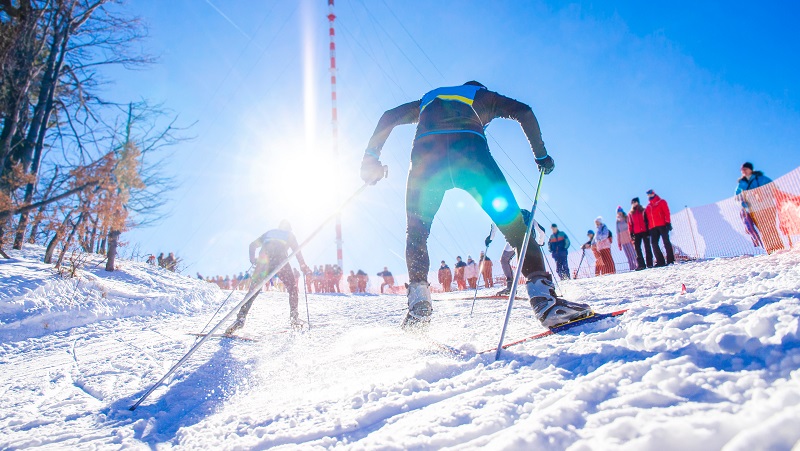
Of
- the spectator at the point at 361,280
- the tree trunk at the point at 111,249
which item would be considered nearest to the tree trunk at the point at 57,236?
the tree trunk at the point at 111,249

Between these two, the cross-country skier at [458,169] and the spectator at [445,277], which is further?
the spectator at [445,277]

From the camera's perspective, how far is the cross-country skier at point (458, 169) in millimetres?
2316

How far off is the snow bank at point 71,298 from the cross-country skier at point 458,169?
5.92 m

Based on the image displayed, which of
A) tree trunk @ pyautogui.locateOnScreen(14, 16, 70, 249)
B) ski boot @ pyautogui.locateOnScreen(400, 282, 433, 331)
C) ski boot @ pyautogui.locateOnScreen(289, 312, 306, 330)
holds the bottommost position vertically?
ski boot @ pyautogui.locateOnScreen(289, 312, 306, 330)

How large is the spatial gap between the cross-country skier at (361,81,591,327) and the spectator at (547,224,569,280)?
8.00m

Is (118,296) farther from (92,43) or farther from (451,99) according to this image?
(92,43)

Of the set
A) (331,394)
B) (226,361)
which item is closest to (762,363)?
(331,394)

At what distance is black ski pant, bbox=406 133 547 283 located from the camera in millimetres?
2303

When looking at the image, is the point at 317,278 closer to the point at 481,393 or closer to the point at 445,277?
the point at 445,277

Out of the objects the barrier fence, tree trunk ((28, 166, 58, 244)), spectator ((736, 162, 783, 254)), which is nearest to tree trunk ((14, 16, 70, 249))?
tree trunk ((28, 166, 58, 244))

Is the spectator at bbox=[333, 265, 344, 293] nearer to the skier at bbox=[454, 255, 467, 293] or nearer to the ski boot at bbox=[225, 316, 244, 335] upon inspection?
the skier at bbox=[454, 255, 467, 293]

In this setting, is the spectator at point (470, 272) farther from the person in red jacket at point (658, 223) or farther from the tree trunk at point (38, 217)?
the tree trunk at point (38, 217)

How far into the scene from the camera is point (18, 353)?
4.30 meters

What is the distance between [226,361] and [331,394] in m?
1.71
